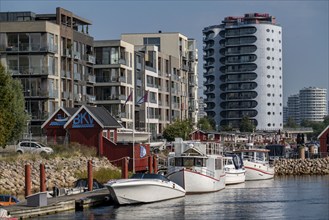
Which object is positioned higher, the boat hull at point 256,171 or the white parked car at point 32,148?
the white parked car at point 32,148

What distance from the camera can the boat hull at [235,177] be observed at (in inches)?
3307

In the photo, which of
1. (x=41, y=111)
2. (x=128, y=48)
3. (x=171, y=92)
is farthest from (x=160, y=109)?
(x=41, y=111)

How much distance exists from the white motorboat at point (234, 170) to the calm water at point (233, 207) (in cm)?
973

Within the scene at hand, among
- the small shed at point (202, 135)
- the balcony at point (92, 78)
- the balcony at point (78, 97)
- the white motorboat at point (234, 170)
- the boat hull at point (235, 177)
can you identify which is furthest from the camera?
the small shed at point (202, 135)

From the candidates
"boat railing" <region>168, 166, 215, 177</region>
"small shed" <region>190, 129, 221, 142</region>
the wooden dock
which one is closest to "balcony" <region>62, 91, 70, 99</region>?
"small shed" <region>190, 129, 221, 142</region>

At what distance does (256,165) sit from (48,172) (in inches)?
1213

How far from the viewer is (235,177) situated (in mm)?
85750

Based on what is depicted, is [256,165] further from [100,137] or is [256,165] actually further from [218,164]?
[218,164]

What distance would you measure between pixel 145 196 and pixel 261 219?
1072cm

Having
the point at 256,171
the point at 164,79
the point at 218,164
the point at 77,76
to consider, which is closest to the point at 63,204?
the point at 218,164

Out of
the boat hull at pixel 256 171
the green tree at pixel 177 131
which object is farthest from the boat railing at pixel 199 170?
the green tree at pixel 177 131

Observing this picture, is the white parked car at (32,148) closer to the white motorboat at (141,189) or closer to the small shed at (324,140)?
the white motorboat at (141,189)

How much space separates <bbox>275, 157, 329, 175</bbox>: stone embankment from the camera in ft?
360

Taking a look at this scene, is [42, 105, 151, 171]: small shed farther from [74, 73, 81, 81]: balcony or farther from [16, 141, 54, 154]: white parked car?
[74, 73, 81, 81]: balcony
